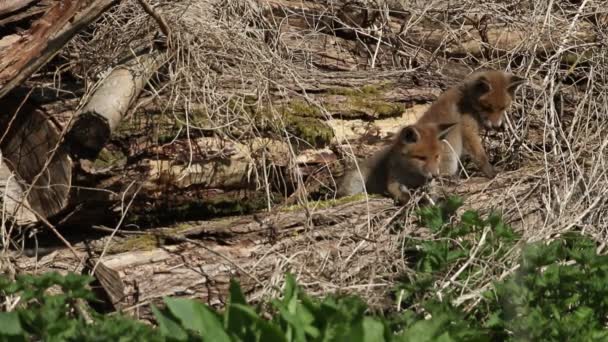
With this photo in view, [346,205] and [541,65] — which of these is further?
[541,65]

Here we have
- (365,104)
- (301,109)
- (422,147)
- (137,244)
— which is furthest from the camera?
(365,104)

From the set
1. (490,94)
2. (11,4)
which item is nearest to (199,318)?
(11,4)

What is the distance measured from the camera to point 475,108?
8695 mm

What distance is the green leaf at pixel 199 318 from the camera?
465 centimetres

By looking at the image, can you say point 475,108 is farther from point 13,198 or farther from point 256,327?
point 256,327

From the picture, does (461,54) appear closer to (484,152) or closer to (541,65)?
(541,65)

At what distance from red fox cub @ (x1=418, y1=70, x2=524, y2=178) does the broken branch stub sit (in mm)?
2554

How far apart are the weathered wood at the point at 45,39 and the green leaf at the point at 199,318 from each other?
2.35 meters

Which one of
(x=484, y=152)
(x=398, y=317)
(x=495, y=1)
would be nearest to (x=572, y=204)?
(x=484, y=152)

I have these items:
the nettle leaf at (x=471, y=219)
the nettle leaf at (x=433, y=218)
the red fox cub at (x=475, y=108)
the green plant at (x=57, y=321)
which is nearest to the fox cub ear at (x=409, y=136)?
the red fox cub at (x=475, y=108)

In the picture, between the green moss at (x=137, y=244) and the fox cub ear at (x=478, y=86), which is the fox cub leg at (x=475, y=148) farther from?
the green moss at (x=137, y=244)

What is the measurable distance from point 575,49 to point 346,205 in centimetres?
348

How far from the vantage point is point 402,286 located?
18.6 ft

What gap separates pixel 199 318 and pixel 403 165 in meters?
3.39
